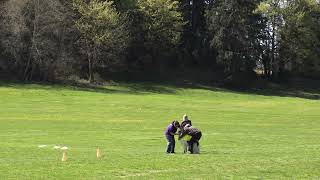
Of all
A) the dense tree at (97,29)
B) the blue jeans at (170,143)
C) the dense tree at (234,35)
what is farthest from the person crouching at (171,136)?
the dense tree at (234,35)

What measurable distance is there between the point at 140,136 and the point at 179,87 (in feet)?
165

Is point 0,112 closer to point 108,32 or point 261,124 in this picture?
point 261,124

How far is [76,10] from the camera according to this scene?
3282 inches

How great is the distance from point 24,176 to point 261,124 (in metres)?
28.7

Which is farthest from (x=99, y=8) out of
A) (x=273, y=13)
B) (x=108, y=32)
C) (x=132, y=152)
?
(x=132, y=152)

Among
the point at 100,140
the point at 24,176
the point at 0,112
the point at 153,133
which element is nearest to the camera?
the point at 24,176

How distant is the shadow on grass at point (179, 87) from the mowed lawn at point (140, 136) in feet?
2.78

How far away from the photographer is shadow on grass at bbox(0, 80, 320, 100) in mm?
71000

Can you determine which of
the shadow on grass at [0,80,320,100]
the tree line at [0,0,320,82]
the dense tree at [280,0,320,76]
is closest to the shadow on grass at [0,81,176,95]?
the shadow on grass at [0,80,320,100]

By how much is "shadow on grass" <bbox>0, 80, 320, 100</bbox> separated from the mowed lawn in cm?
85

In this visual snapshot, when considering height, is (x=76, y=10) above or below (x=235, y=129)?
above

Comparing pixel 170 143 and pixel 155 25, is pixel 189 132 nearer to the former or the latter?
pixel 170 143

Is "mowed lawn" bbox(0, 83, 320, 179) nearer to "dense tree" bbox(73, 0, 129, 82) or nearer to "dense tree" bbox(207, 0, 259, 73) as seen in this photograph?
"dense tree" bbox(73, 0, 129, 82)

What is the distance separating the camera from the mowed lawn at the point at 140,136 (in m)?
18.0
